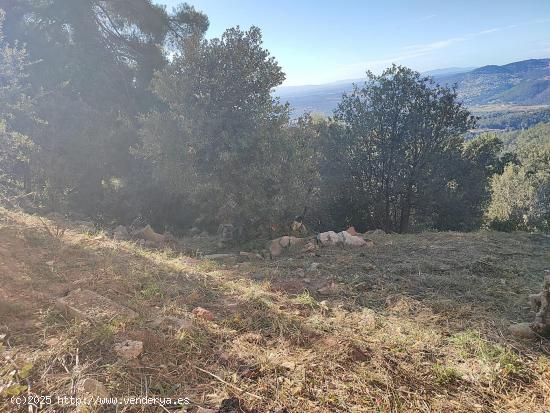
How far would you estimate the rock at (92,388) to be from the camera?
2121 mm

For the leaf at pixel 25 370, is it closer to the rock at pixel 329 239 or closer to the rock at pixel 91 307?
the rock at pixel 91 307

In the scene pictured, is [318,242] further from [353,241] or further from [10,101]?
[10,101]

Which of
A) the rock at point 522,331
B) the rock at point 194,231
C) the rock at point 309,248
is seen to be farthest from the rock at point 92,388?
the rock at point 194,231

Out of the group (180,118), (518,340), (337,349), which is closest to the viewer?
(337,349)

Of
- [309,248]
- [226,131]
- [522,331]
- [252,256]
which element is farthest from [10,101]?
[522,331]

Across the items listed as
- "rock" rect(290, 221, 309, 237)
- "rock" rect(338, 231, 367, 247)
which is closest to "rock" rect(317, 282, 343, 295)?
"rock" rect(338, 231, 367, 247)

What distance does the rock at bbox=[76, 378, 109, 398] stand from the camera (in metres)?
2.12

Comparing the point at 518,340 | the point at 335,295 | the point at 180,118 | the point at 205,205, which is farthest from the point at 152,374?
the point at 205,205

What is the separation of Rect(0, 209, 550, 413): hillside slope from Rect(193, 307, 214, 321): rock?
0.02 metres

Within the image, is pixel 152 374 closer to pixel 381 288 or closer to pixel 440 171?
pixel 381 288

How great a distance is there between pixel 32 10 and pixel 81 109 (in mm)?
3807

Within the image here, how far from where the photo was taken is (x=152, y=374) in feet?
7.87

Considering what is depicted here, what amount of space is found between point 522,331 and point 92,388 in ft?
11.6

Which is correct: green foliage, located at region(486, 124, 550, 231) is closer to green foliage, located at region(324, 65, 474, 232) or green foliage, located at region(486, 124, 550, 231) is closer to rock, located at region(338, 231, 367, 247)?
green foliage, located at region(324, 65, 474, 232)
